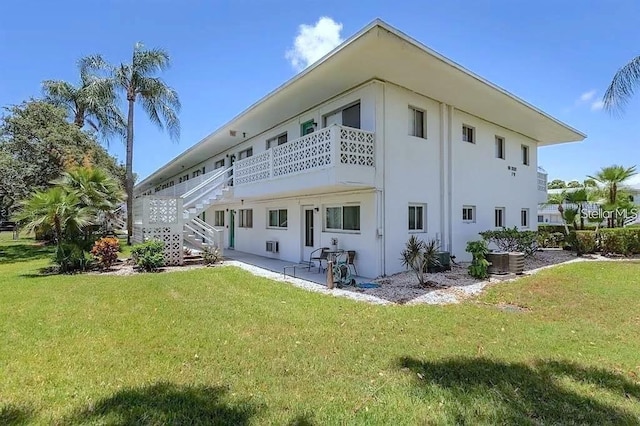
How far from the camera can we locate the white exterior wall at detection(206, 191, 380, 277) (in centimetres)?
1112

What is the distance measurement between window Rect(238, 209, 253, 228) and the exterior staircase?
238 centimetres

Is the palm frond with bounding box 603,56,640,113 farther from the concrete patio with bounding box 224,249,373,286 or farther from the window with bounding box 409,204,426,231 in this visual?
the concrete patio with bounding box 224,249,373,286

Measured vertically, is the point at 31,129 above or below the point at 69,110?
below

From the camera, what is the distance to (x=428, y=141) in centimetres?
1256

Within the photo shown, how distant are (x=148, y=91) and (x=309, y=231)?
15.1 metres

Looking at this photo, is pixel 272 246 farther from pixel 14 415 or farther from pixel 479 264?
pixel 14 415

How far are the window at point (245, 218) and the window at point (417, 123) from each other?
9777 millimetres

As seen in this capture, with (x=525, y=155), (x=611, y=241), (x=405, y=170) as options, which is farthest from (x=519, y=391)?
(x=525, y=155)

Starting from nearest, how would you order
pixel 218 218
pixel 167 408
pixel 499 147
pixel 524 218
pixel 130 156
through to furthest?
pixel 167 408 < pixel 499 147 < pixel 524 218 < pixel 130 156 < pixel 218 218

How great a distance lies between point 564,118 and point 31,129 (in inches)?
1128

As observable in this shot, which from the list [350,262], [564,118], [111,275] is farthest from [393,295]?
[564,118]

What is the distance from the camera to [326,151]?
33.7ft

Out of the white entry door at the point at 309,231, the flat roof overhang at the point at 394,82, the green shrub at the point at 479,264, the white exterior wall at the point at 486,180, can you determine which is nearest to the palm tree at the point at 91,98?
the flat roof overhang at the point at 394,82

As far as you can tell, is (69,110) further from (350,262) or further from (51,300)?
(350,262)
